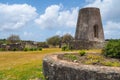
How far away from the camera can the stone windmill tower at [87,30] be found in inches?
1079

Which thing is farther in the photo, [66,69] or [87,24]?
[87,24]

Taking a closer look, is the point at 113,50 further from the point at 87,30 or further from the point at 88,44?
the point at 87,30

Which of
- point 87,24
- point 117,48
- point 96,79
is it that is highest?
point 87,24

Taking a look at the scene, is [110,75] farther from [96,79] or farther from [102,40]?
[102,40]

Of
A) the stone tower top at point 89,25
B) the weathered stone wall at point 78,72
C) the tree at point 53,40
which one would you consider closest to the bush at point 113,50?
the weathered stone wall at point 78,72

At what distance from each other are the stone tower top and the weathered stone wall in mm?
16504

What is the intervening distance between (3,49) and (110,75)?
2982cm

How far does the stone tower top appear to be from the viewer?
1086 inches

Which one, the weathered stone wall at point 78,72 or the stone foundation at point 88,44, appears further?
the stone foundation at point 88,44

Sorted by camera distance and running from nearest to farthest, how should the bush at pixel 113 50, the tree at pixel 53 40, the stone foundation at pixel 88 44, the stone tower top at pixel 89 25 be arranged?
1. the bush at pixel 113 50
2. the stone foundation at pixel 88 44
3. the stone tower top at pixel 89 25
4. the tree at pixel 53 40

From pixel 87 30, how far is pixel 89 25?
0.53m

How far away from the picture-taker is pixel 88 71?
888 centimetres

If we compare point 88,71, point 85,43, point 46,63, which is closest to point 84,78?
point 88,71

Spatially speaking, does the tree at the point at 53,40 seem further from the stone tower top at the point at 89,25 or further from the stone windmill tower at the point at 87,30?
the stone windmill tower at the point at 87,30
